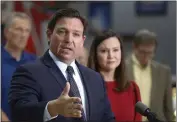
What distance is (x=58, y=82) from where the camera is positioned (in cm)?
166

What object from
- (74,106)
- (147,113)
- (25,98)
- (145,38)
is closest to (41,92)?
(25,98)

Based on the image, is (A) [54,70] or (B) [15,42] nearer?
(A) [54,70]

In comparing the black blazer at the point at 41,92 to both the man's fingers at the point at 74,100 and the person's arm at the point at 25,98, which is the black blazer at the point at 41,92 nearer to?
the person's arm at the point at 25,98

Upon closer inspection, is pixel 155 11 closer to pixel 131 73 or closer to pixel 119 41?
pixel 131 73

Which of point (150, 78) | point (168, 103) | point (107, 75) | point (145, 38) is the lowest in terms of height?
point (168, 103)

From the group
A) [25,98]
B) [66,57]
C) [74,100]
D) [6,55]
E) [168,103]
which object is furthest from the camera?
[168,103]

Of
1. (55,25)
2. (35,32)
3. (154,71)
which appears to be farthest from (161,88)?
(35,32)

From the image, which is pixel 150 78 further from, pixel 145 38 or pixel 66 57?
pixel 66 57

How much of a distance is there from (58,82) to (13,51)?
4.05 ft

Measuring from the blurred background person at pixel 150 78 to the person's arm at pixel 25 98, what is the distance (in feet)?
4.11

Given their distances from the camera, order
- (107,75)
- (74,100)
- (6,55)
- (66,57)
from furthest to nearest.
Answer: (6,55) → (107,75) → (66,57) → (74,100)

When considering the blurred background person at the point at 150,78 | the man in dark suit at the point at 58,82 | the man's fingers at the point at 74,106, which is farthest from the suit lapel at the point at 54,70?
the blurred background person at the point at 150,78

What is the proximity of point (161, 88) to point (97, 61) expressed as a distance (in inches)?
26.8

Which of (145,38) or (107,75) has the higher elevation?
(145,38)
